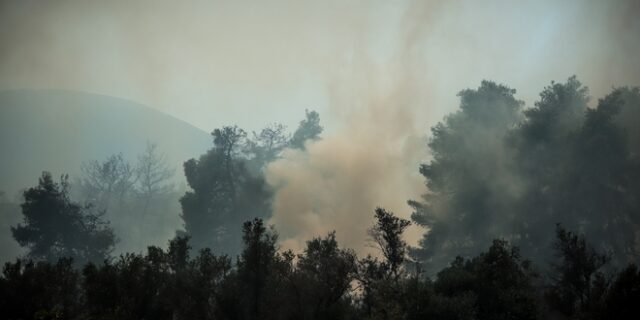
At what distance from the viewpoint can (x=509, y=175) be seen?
57.0 metres

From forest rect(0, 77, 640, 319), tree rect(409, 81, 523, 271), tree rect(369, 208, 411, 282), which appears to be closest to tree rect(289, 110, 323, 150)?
forest rect(0, 77, 640, 319)

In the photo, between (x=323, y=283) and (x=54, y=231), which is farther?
(x=54, y=231)

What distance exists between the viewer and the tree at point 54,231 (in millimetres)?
60562

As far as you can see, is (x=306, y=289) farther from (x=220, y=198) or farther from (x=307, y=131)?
(x=307, y=131)

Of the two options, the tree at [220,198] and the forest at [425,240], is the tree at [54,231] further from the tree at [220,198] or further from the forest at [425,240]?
the tree at [220,198]

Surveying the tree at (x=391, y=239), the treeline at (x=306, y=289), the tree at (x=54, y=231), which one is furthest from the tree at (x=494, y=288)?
the tree at (x=54, y=231)

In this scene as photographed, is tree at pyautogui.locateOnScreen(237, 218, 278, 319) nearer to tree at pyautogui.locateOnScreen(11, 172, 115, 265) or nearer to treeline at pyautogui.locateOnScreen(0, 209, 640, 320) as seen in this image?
treeline at pyautogui.locateOnScreen(0, 209, 640, 320)

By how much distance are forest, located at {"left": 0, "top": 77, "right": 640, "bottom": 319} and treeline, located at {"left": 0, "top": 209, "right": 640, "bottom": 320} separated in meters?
0.09

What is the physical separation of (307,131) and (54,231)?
53.6 meters

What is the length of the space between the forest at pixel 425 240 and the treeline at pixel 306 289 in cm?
9

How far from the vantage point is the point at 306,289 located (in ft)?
84.7

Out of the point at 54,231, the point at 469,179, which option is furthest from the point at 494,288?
the point at 54,231

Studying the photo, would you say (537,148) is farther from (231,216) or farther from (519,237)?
(231,216)

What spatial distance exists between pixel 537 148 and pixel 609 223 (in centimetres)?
1187
